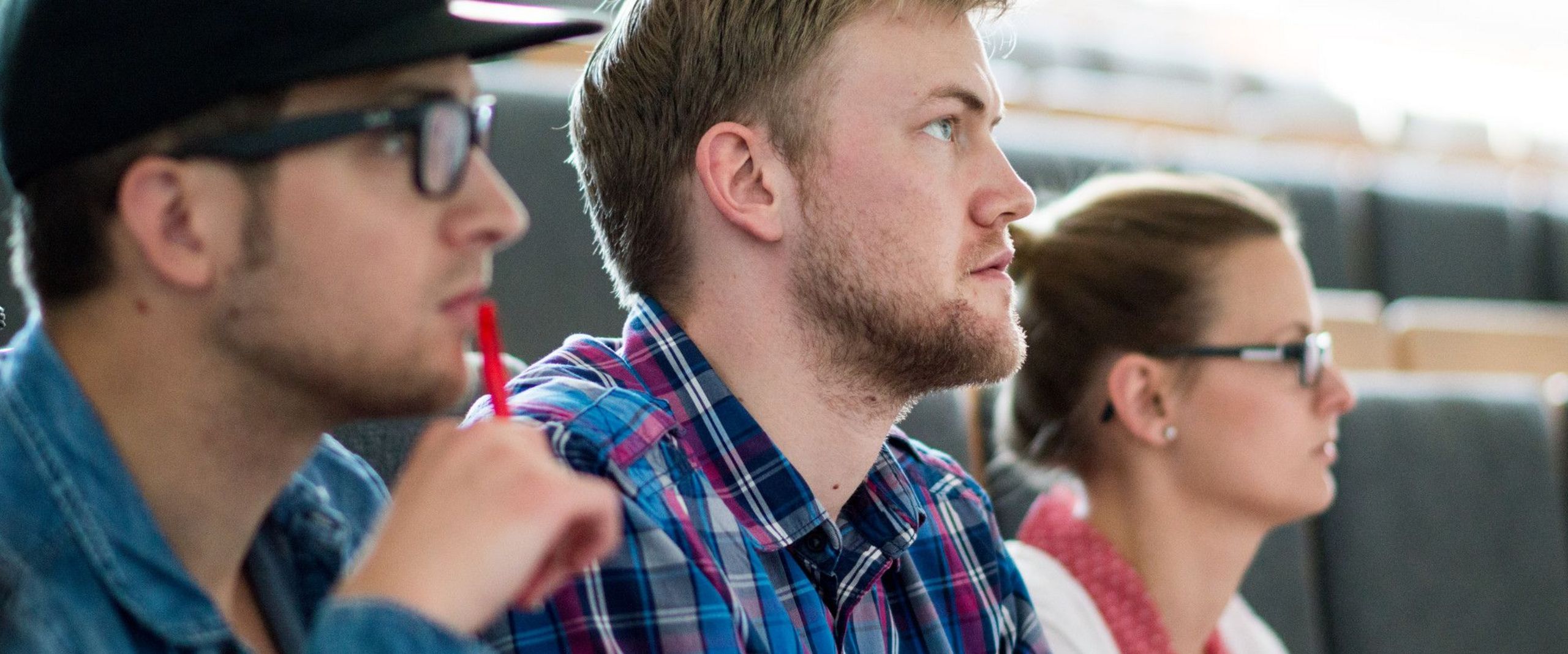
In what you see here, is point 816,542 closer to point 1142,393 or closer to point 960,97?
point 960,97

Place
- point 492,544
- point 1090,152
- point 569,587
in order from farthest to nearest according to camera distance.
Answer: point 1090,152
point 569,587
point 492,544

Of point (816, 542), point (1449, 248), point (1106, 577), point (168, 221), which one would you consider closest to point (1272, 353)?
point (1106, 577)

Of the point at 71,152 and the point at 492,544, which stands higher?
the point at 71,152

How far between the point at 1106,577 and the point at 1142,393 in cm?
17

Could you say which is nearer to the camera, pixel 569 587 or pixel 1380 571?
pixel 569 587

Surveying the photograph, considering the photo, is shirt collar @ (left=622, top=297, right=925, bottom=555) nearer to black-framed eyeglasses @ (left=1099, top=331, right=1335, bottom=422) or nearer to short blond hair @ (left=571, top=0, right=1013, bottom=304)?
short blond hair @ (left=571, top=0, right=1013, bottom=304)

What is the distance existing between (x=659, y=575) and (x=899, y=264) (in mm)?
257

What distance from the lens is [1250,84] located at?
11.8 feet

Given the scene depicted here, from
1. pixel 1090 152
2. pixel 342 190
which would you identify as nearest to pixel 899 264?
pixel 342 190

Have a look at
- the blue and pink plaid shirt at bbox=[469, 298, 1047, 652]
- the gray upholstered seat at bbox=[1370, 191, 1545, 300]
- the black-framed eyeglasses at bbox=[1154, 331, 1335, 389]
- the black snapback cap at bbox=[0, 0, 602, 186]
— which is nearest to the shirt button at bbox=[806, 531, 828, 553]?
the blue and pink plaid shirt at bbox=[469, 298, 1047, 652]

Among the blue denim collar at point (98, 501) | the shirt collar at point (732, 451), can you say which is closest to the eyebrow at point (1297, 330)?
the shirt collar at point (732, 451)

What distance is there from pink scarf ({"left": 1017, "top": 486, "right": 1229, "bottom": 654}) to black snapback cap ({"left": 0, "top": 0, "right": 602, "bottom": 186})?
0.83 meters

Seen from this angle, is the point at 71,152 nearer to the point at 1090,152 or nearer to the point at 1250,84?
the point at 1090,152

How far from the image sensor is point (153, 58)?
51 centimetres
